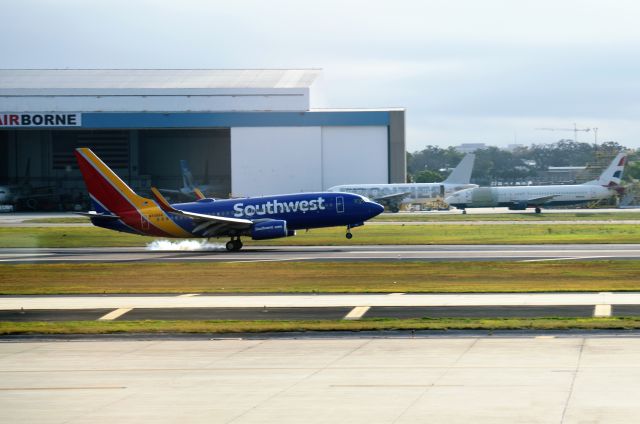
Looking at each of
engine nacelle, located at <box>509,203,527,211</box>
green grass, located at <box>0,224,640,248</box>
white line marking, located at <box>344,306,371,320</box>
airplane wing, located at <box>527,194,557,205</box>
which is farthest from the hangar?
white line marking, located at <box>344,306,371,320</box>

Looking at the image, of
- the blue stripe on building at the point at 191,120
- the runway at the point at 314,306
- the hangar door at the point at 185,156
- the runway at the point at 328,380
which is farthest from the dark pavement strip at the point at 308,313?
the hangar door at the point at 185,156

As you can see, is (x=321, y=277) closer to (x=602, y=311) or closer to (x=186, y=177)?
(x=602, y=311)

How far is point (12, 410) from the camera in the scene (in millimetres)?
16359

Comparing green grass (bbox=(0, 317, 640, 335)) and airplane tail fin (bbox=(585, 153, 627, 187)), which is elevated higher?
airplane tail fin (bbox=(585, 153, 627, 187))

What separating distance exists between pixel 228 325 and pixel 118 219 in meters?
31.0

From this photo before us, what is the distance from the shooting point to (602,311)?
89.5 feet

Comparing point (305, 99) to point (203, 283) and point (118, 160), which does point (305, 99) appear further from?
point (203, 283)

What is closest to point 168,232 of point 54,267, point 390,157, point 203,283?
point 54,267

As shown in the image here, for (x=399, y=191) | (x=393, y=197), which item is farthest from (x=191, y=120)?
(x=399, y=191)

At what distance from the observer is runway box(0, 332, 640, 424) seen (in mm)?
15602

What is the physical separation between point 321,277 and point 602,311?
1389cm

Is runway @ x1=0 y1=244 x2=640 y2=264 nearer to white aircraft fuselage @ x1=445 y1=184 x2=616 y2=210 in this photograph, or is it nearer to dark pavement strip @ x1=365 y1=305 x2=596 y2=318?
dark pavement strip @ x1=365 y1=305 x2=596 y2=318

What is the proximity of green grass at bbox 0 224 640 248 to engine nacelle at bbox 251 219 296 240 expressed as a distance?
4415 mm

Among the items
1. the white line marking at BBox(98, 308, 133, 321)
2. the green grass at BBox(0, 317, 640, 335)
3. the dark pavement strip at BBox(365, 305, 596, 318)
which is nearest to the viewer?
the green grass at BBox(0, 317, 640, 335)
